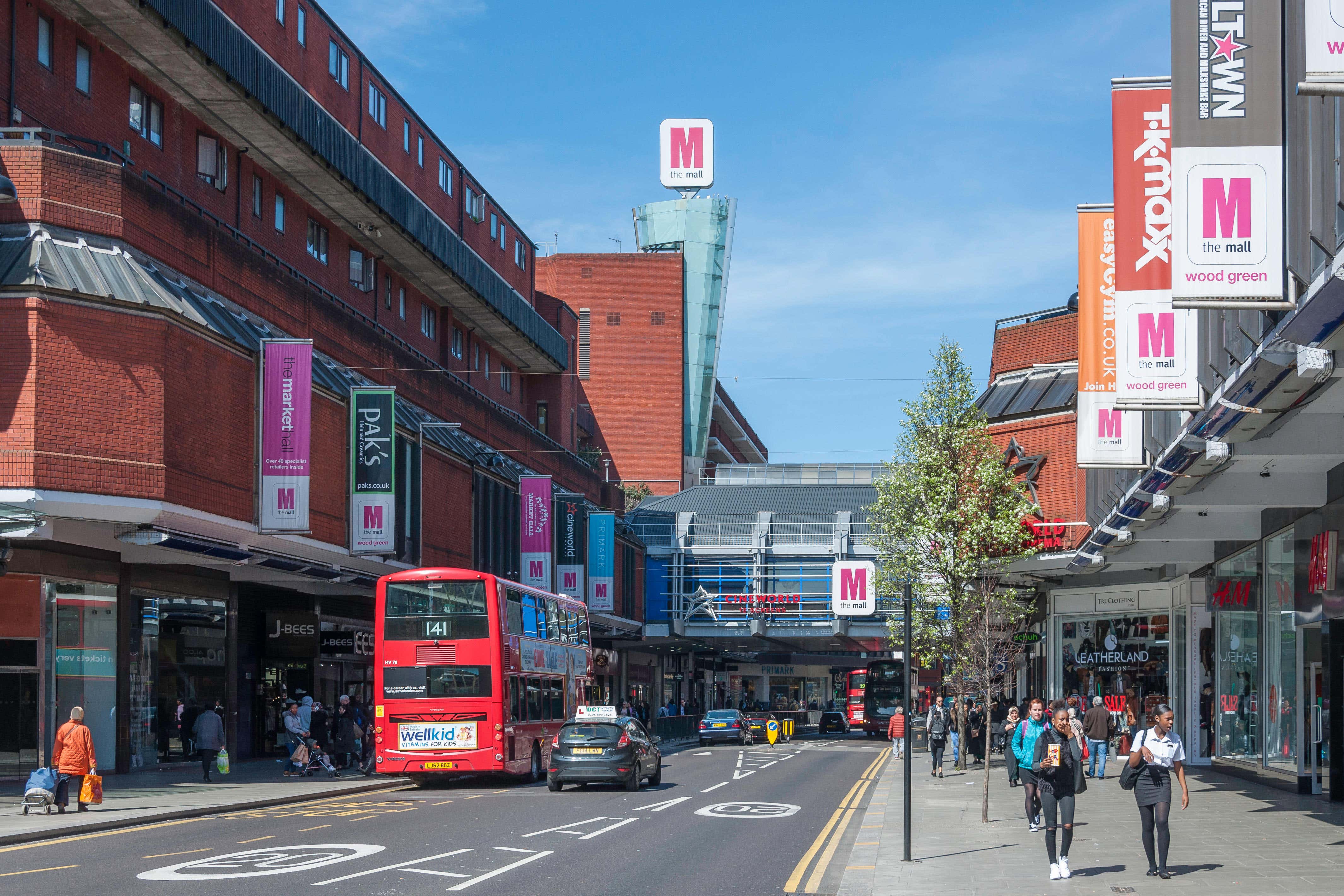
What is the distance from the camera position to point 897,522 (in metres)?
37.0

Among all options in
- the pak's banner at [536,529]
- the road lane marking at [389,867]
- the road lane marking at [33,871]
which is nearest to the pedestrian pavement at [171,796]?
the road lane marking at [33,871]

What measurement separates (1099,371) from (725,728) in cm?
3369

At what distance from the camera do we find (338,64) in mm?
42250

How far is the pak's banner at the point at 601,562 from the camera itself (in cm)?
5747

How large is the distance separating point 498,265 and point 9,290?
36229 millimetres

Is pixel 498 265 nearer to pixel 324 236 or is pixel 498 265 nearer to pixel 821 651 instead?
pixel 324 236

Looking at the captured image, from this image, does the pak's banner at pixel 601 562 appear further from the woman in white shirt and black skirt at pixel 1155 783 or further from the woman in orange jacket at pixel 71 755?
the woman in white shirt and black skirt at pixel 1155 783

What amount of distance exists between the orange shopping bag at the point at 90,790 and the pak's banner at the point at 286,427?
28.9 ft

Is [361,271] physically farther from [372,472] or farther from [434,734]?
[434,734]

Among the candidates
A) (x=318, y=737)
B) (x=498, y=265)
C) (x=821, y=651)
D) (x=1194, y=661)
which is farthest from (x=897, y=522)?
(x=821, y=651)

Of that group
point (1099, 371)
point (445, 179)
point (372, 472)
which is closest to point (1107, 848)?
point (1099, 371)

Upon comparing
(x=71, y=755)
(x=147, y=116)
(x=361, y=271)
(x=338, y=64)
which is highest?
(x=338, y=64)

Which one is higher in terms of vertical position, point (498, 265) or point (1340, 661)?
point (498, 265)

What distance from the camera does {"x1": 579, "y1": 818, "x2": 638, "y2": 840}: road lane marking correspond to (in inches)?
717
